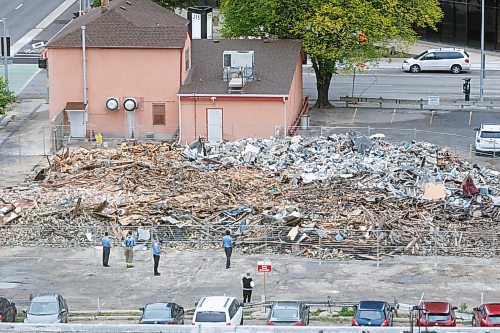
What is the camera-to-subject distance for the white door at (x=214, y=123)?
72188mm

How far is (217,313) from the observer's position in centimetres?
4141

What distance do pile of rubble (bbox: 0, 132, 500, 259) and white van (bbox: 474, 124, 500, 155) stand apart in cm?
529

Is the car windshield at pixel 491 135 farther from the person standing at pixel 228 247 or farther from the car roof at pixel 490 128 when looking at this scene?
the person standing at pixel 228 247

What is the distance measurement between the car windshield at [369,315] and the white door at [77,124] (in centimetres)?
3467

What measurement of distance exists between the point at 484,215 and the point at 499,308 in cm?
1350

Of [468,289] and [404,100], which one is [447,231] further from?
[404,100]

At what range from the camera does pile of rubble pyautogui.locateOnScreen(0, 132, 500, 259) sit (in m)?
52.9

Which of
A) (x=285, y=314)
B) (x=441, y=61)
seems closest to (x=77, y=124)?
(x=441, y=61)

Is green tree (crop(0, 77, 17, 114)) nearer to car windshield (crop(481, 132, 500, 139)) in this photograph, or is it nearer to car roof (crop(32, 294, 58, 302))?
car windshield (crop(481, 132, 500, 139))

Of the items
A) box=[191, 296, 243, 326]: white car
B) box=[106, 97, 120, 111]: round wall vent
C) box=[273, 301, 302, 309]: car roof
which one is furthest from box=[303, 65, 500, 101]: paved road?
box=[191, 296, 243, 326]: white car

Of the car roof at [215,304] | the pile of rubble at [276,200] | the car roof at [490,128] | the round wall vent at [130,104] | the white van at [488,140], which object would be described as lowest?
the car roof at [215,304]

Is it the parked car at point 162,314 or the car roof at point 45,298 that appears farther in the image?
the car roof at point 45,298

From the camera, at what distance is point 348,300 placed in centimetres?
4700

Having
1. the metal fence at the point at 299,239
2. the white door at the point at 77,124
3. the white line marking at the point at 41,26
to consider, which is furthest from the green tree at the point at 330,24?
the metal fence at the point at 299,239
